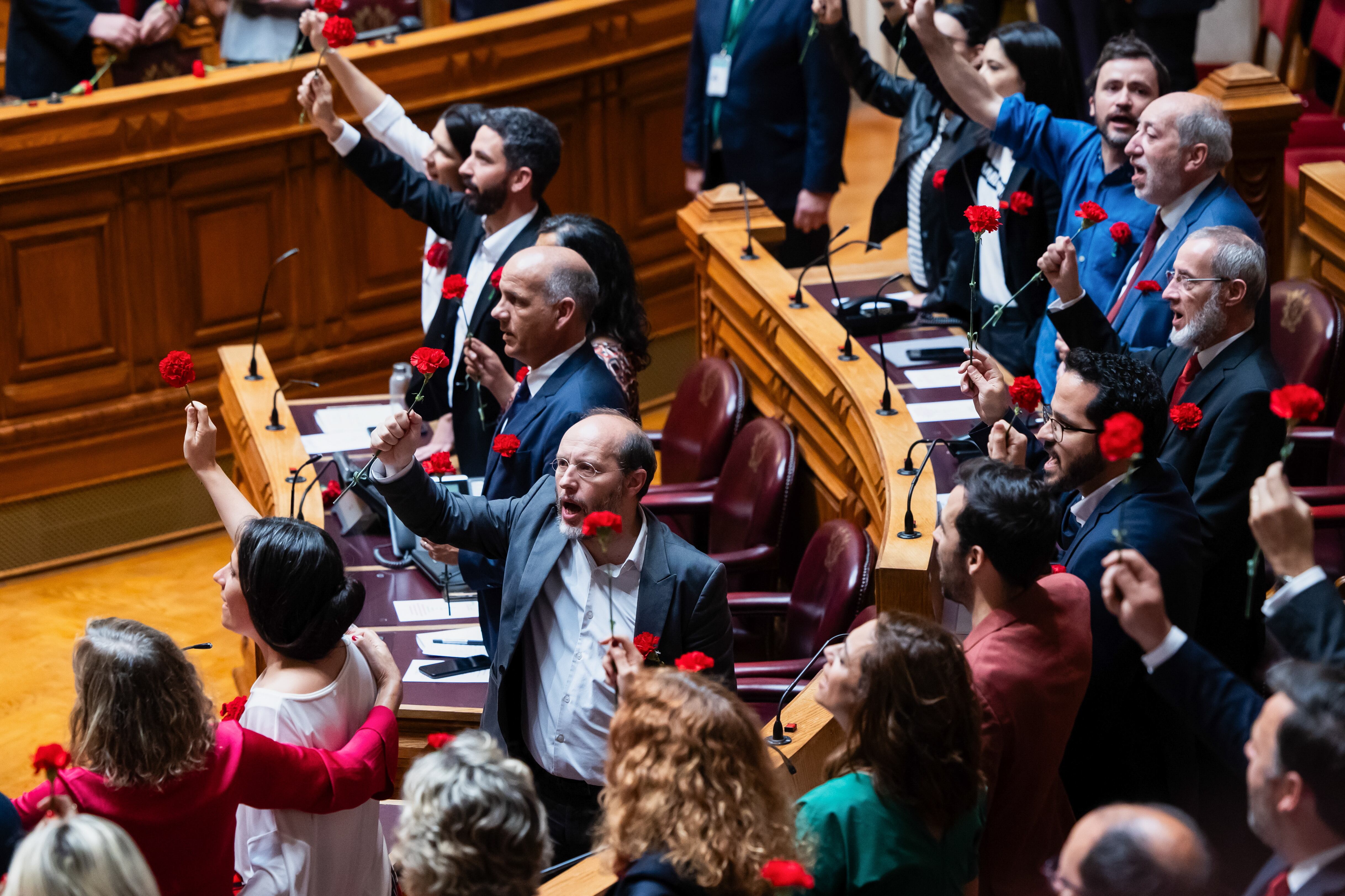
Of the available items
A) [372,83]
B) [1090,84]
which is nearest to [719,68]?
[372,83]

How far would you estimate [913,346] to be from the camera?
4.13 metres

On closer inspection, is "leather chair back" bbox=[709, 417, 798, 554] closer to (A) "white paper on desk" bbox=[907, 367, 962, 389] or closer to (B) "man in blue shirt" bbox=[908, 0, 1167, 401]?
(A) "white paper on desk" bbox=[907, 367, 962, 389]

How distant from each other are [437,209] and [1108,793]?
2466 millimetres

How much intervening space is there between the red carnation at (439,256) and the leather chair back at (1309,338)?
2.06 metres

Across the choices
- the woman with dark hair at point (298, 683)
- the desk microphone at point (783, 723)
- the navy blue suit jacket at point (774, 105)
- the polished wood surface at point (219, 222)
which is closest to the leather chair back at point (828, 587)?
the desk microphone at point (783, 723)

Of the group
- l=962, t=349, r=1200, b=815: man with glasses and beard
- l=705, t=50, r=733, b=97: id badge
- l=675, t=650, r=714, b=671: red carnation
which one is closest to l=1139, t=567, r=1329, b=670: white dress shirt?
l=962, t=349, r=1200, b=815: man with glasses and beard

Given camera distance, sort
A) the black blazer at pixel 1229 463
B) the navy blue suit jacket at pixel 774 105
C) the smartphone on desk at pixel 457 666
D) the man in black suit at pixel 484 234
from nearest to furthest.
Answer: the black blazer at pixel 1229 463, the smartphone on desk at pixel 457 666, the man in black suit at pixel 484 234, the navy blue suit jacket at pixel 774 105

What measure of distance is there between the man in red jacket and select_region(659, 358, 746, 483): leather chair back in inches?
64.9

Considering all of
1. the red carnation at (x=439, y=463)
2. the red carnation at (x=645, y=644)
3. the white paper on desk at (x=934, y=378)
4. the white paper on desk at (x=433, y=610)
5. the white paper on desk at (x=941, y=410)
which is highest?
the red carnation at (x=645, y=644)

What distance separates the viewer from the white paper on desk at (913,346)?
402cm

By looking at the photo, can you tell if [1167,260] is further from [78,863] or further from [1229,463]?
[78,863]

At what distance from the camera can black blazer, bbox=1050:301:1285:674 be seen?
270cm

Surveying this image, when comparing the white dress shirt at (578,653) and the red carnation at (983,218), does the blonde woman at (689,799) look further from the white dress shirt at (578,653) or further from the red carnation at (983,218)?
the red carnation at (983,218)

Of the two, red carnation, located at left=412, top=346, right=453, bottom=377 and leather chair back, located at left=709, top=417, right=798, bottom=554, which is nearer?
red carnation, located at left=412, top=346, right=453, bottom=377
